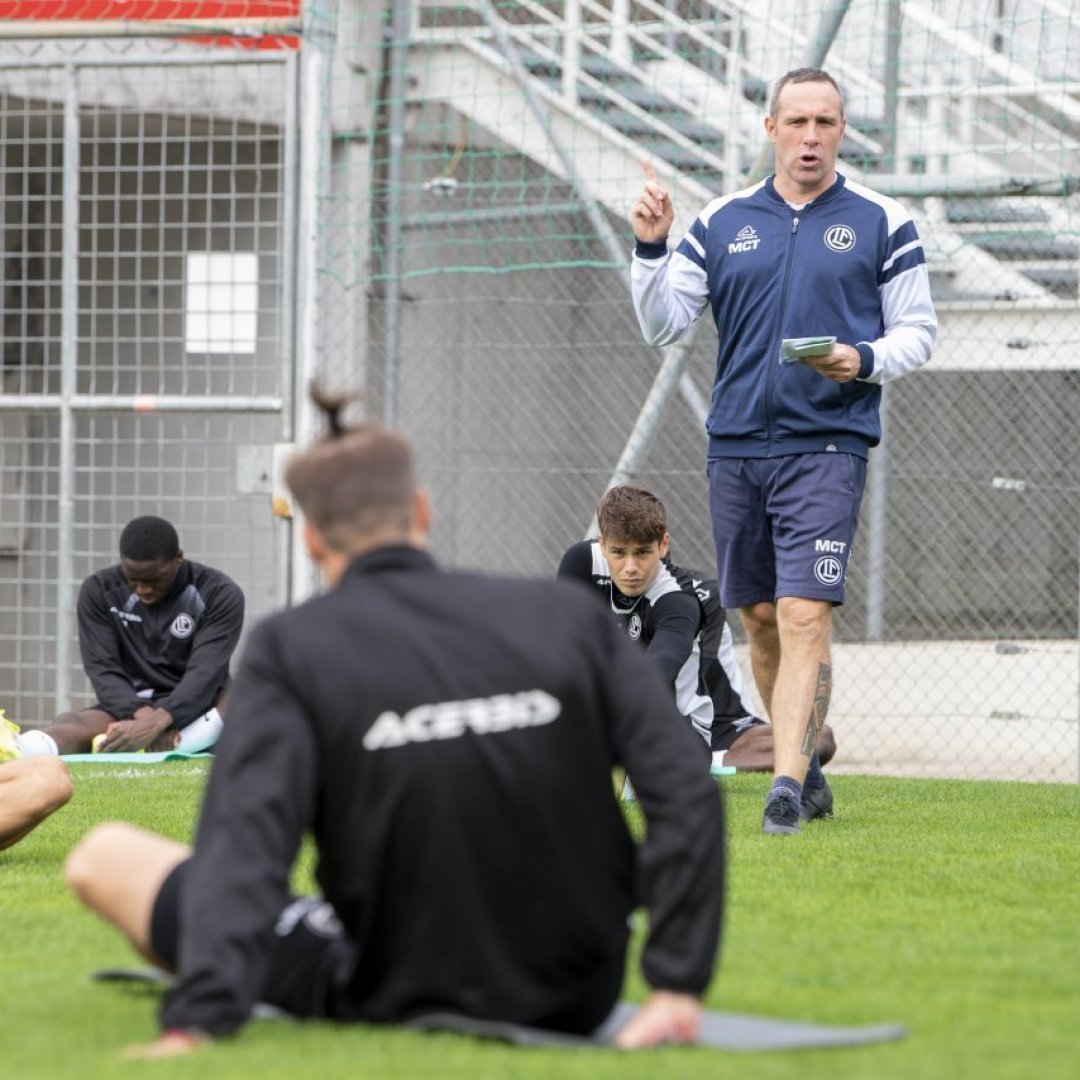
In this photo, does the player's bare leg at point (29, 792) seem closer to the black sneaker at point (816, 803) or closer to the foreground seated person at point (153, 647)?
the black sneaker at point (816, 803)

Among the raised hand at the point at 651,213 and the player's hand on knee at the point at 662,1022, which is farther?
the raised hand at the point at 651,213

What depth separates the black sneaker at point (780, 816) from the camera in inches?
227

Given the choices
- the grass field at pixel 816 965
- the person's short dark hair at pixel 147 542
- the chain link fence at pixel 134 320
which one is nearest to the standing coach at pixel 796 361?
the grass field at pixel 816 965

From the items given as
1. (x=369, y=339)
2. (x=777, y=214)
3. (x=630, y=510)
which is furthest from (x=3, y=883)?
(x=369, y=339)

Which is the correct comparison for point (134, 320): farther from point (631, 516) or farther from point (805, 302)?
point (805, 302)

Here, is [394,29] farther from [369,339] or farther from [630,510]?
[630,510]

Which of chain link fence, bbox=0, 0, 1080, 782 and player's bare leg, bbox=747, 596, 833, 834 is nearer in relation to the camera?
player's bare leg, bbox=747, 596, 833, 834

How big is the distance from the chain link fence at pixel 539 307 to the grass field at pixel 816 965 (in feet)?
11.0

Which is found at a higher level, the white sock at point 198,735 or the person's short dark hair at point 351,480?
the person's short dark hair at point 351,480

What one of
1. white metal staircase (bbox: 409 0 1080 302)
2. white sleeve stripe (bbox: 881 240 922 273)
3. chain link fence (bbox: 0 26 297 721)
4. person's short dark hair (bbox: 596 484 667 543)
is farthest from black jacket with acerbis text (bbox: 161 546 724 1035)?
chain link fence (bbox: 0 26 297 721)

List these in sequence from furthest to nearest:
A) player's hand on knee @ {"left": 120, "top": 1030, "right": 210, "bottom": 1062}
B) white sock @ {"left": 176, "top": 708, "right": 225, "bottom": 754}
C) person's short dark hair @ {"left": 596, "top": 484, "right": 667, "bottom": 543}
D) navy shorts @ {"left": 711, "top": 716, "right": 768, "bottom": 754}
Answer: white sock @ {"left": 176, "top": 708, "right": 225, "bottom": 754} < navy shorts @ {"left": 711, "top": 716, "right": 768, "bottom": 754} < person's short dark hair @ {"left": 596, "top": 484, "right": 667, "bottom": 543} < player's hand on knee @ {"left": 120, "top": 1030, "right": 210, "bottom": 1062}

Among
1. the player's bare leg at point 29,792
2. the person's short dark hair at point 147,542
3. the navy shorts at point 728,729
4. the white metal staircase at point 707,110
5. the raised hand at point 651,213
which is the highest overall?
the white metal staircase at point 707,110

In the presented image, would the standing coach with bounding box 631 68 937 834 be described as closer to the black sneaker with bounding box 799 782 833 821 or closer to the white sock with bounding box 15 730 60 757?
the black sneaker with bounding box 799 782 833 821

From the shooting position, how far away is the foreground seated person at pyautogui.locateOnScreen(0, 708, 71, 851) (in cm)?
507
